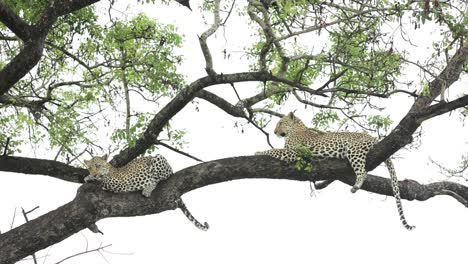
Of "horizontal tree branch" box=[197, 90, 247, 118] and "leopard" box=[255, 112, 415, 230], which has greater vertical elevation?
"horizontal tree branch" box=[197, 90, 247, 118]

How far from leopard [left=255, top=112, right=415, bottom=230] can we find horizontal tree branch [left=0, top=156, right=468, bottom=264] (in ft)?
0.34

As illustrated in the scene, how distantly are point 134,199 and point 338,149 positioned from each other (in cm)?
249

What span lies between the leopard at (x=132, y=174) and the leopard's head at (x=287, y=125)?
171 centimetres

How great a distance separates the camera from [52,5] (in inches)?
325

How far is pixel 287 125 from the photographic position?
9773 millimetres

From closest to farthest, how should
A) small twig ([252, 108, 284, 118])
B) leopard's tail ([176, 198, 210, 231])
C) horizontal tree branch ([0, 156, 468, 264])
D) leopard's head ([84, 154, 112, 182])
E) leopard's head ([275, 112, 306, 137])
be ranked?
horizontal tree branch ([0, 156, 468, 264]), leopard's head ([84, 154, 112, 182]), leopard's tail ([176, 198, 210, 231]), leopard's head ([275, 112, 306, 137]), small twig ([252, 108, 284, 118])

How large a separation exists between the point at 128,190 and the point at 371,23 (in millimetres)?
3676

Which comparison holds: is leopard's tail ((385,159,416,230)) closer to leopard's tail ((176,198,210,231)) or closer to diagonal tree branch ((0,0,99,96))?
leopard's tail ((176,198,210,231))

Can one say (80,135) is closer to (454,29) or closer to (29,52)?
(29,52)

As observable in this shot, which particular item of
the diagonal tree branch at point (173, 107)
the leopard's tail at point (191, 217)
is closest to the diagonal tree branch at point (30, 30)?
the diagonal tree branch at point (173, 107)

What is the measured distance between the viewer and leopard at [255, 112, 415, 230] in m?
8.78

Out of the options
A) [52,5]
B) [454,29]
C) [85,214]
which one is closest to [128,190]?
[85,214]

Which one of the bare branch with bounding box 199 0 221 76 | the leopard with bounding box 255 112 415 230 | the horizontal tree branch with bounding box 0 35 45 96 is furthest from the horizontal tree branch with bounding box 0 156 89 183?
the leopard with bounding box 255 112 415 230

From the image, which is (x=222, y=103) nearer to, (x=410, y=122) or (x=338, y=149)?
(x=338, y=149)
